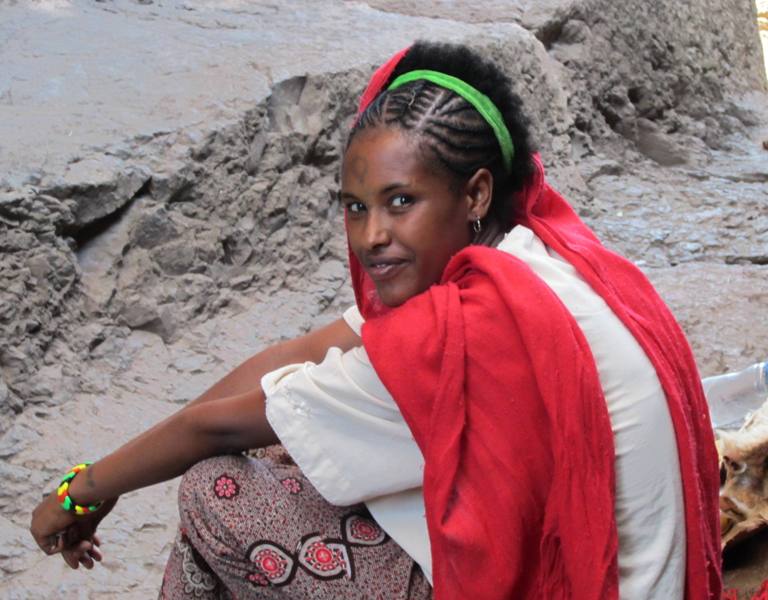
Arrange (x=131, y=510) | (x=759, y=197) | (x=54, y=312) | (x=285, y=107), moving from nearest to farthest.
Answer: (x=131, y=510) < (x=54, y=312) < (x=285, y=107) < (x=759, y=197)

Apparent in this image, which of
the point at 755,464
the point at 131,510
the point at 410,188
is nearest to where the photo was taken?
the point at 410,188

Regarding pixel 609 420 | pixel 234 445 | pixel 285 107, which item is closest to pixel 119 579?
pixel 234 445

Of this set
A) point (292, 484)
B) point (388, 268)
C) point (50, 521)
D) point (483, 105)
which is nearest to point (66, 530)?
point (50, 521)

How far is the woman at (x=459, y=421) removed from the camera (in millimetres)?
1333

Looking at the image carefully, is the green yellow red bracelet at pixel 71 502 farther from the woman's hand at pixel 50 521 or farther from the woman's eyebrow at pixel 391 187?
the woman's eyebrow at pixel 391 187

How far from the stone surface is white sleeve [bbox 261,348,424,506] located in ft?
3.01

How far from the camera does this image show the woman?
1333mm

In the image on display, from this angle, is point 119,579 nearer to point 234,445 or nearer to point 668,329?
point 234,445

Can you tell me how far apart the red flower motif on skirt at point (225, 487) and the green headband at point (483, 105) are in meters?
0.60

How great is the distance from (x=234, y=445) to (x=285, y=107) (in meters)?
2.10

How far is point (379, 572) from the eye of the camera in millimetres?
1555

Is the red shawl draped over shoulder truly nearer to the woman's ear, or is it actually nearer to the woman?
the woman

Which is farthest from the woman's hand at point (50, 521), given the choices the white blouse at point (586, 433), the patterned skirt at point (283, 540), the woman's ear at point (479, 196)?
the woman's ear at point (479, 196)

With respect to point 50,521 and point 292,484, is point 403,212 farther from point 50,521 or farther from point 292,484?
point 50,521
